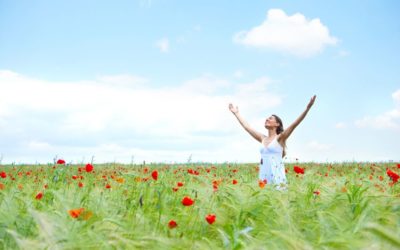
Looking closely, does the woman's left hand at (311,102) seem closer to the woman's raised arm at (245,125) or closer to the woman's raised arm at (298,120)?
the woman's raised arm at (298,120)

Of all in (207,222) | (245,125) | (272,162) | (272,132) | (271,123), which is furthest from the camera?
(245,125)

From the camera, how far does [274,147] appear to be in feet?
25.6

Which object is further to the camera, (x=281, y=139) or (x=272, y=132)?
(x=272, y=132)

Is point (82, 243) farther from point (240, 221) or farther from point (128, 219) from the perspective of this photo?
point (240, 221)

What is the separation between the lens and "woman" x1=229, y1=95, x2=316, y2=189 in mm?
7556

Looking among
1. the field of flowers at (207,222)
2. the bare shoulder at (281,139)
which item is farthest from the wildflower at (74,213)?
the bare shoulder at (281,139)

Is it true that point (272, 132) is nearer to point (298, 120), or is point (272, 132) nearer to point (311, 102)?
point (298, 120)

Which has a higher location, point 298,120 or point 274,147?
point 298,120

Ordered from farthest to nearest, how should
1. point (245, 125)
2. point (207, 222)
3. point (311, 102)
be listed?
point (245, 125)
point (311, 102)
point (207, 222)

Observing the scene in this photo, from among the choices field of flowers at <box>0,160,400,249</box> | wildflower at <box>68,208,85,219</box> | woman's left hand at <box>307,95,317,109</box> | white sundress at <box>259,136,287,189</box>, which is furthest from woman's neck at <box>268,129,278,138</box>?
wildflower at <box>68,208,85,219</box>

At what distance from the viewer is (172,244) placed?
2.76 metres

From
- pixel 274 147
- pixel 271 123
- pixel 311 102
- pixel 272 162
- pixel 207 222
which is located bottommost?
pixel 207 222

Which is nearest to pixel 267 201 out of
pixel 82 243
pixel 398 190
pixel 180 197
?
pixel 180 197

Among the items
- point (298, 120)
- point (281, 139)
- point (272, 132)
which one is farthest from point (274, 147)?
point (298, 120)
